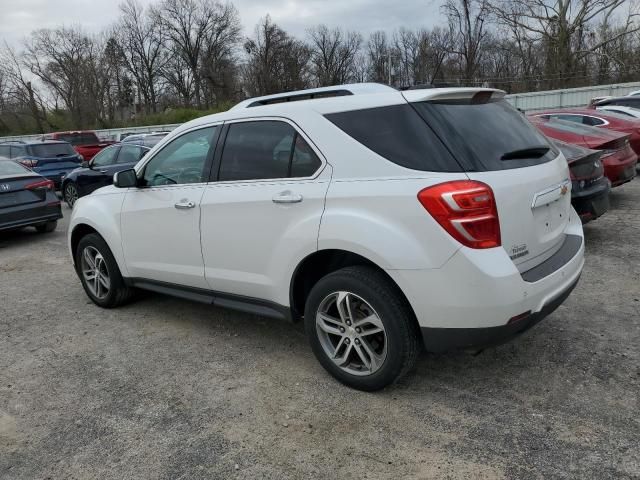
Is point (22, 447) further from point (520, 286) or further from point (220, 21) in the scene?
point (220, 21)

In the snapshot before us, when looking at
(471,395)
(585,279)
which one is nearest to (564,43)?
(585,279)

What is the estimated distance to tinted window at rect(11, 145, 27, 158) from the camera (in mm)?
14836

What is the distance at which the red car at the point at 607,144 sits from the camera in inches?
290

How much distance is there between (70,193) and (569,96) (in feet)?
81.3

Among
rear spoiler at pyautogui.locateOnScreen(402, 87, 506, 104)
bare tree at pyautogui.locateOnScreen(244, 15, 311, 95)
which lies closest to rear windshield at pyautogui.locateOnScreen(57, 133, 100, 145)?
rear spoiler at pyautogui.locateOnScreen(402, 87, 506, 104)

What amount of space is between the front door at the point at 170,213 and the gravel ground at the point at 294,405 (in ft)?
1.94

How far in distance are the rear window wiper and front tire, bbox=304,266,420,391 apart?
39.2 inches

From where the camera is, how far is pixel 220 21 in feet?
215

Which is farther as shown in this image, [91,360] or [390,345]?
[91,360]

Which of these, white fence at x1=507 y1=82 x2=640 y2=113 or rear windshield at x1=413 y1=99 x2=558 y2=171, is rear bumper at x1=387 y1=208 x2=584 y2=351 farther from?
white fence at x1=507 y1=82 x2=640 y2=113

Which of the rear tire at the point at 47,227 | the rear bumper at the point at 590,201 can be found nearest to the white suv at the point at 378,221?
the rear bumper at the point at 590,201

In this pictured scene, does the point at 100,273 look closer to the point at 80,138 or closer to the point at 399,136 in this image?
the point at 399,136

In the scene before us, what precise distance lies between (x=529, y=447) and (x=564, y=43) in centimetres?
4384

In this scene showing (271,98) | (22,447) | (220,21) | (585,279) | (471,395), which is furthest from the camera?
(220,21)
